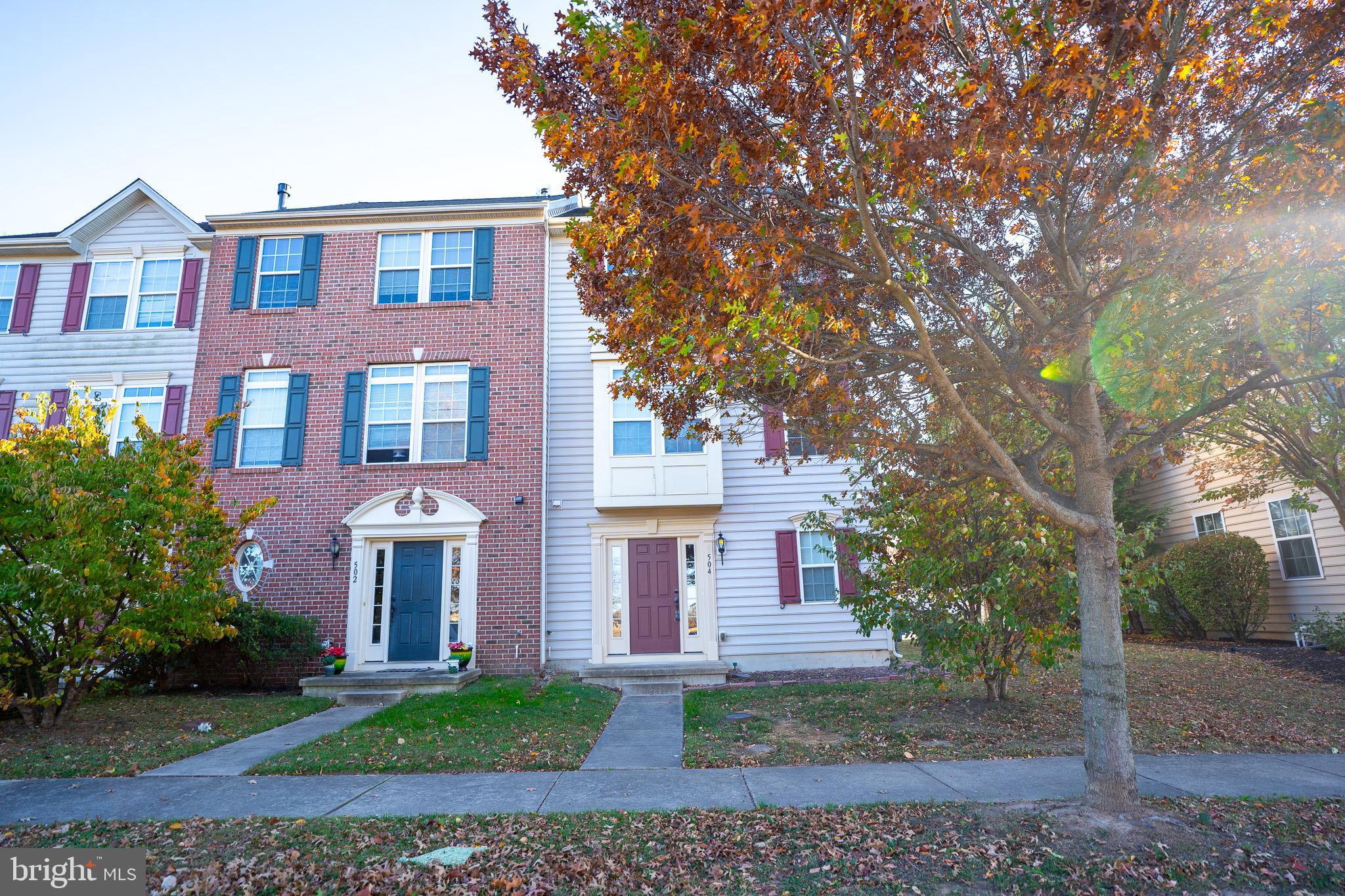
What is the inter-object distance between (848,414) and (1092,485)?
1.79 metres

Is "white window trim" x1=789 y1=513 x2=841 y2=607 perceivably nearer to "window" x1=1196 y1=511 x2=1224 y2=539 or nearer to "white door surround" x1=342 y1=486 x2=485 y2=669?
"white door surround" x1=342 y1=486 x2=485 y2=669

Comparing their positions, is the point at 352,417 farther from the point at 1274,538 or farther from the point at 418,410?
the point at 1274,538

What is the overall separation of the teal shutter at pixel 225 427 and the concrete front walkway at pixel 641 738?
834 cm

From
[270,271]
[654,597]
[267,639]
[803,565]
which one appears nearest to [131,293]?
[270,271]

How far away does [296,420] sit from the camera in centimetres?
1320

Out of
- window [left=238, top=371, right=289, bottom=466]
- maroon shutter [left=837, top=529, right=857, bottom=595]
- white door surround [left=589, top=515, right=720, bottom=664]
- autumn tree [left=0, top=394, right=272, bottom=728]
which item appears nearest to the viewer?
autumn tree [left=0, top=394, right=272, bottom=728]

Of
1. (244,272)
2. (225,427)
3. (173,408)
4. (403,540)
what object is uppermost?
(244,272)

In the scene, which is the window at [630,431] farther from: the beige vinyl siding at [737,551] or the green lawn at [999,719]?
the green lawn at [999,719]

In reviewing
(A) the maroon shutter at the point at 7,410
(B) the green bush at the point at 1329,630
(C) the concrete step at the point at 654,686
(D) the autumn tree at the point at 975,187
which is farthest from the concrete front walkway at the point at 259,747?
(B) the green bush at the point at 1329,630

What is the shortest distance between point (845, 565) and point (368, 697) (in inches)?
295

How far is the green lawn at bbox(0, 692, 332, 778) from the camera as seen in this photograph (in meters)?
6.89

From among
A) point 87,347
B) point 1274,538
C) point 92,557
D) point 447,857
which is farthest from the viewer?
point 1274,538

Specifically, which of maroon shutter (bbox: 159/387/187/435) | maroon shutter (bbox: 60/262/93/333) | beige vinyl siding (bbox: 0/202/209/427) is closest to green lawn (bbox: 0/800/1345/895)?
maroon shutter (bbox: 159/387/187/435)

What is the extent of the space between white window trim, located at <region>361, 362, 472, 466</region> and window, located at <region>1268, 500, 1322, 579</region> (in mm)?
15401
